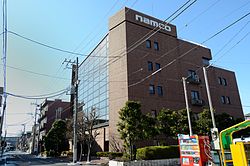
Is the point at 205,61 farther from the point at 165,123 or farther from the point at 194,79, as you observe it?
the point at 165,123

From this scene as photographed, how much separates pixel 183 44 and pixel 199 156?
22.8 m

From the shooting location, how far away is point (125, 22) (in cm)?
2480

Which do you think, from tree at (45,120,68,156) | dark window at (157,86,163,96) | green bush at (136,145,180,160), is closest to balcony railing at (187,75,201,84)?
dark window at (157,86,163,96)

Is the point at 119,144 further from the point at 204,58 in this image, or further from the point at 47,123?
the point at 47,123

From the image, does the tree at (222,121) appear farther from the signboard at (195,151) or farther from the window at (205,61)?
the signboard at (195,151)

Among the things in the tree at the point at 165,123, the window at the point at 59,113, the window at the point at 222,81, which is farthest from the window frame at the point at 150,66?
the window at the point at 59,113

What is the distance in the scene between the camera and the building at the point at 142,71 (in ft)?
77.4

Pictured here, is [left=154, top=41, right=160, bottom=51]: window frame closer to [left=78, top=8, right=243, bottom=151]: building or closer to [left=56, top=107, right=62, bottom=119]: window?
[left=78, top=8, right=243, bottom=151]: building

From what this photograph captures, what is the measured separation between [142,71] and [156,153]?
10191mm

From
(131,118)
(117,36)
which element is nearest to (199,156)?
(131,118)

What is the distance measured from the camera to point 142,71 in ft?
79.8

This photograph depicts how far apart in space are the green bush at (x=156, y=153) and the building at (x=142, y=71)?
18.6ft

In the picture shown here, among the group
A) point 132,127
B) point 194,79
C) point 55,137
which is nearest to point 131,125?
point 132,127

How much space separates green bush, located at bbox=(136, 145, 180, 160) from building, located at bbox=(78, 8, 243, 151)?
5.66 meters
